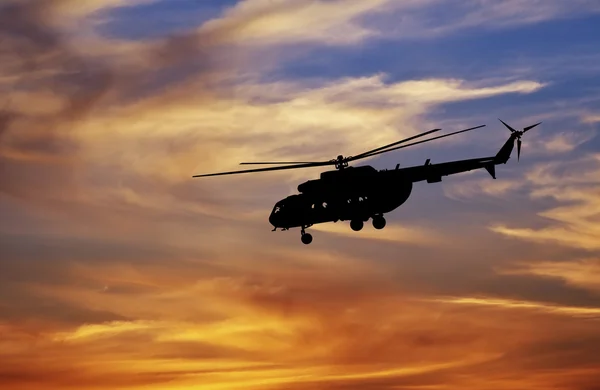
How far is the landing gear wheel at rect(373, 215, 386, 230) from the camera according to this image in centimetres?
9331

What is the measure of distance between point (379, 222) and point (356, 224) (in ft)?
8.43

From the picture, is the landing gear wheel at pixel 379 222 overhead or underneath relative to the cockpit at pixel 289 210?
underneath

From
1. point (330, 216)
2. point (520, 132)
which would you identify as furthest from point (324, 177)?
point (520, 132)

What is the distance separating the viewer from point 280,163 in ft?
285

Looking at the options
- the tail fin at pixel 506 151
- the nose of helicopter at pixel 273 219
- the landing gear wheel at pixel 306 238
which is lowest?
the landing gear wheel at pixel 306 238

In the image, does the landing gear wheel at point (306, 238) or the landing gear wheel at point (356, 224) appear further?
the landing gear wheel at point (306, 238)

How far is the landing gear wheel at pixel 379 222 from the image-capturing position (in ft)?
306

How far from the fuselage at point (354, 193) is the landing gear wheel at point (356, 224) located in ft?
1.78

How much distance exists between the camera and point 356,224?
9338cm

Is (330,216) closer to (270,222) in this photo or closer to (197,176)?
(270,222)

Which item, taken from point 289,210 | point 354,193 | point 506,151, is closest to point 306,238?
point 289,210

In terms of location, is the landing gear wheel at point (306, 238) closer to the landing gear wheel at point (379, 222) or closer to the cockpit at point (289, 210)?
the cockpit at point (289, 210)

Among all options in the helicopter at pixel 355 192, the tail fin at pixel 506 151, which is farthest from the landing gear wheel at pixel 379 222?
the tail fin at pixel 506 151

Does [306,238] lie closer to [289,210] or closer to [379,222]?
[289,210]
